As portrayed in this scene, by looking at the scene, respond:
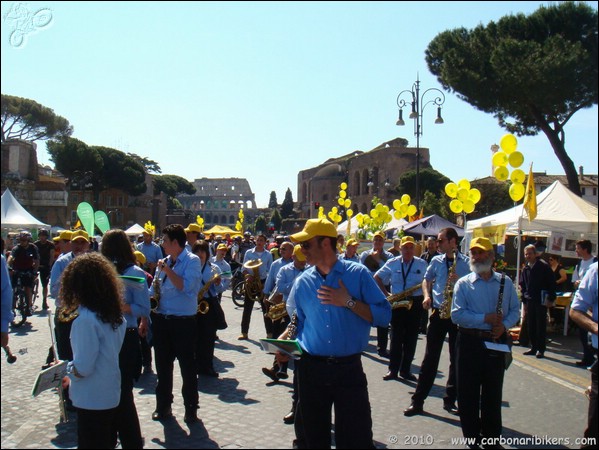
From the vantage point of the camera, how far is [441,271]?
6.31 metres

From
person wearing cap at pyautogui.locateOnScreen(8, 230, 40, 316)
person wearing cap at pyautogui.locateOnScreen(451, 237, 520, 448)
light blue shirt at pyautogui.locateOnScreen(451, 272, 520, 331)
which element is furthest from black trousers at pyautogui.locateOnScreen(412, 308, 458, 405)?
person wearing cap at pyautogui.locateOnScreen(8, 230, 40, 316)

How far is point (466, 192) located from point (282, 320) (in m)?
6.33

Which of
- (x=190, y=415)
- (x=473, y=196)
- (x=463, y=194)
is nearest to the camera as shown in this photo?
(x=190, y=415)

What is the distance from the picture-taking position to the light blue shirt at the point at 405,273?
7.77 m

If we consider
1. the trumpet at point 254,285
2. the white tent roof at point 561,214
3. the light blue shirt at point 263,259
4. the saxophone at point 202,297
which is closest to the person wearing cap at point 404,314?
the saxophone at point 202,297

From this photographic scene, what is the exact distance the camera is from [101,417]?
362 cm

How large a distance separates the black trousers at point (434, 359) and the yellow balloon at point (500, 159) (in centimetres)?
573

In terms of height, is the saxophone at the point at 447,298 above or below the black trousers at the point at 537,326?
above

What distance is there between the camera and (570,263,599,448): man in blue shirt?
3.81 meters

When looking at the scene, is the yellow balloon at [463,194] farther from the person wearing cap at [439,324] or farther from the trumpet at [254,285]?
the person wearing cap at [439,324]

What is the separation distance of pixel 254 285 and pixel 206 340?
9.52 feet

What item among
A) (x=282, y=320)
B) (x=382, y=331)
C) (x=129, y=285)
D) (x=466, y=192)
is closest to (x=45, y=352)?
(x=282, y=320)

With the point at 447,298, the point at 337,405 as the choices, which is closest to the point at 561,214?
the point at 447,298

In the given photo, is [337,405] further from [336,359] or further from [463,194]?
[463,194]
